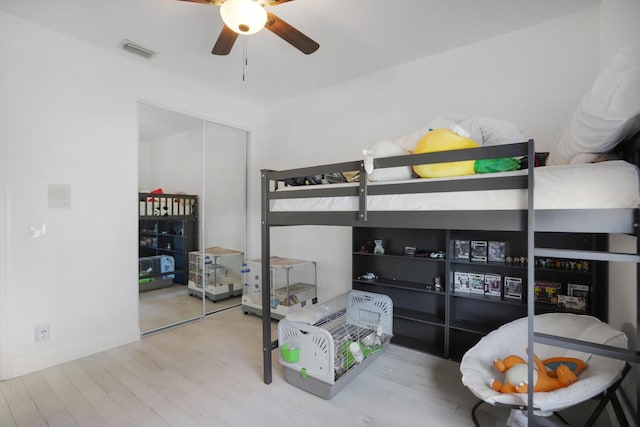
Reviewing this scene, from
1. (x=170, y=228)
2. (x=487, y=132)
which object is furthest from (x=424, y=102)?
(x=170, y=228)

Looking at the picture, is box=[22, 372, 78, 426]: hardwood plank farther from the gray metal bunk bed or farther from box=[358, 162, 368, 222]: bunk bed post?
box=[358, 162, 368, 222]: bunk bed post

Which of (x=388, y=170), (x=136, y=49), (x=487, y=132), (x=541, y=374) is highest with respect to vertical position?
(x=136, y=49)

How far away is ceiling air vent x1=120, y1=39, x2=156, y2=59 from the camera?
246 cm

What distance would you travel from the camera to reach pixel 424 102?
2.70 m

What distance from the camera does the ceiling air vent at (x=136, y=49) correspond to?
246 centimetres

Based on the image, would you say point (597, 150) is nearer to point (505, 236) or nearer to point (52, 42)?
point (505, 236)

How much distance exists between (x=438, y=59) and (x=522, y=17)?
643 mm

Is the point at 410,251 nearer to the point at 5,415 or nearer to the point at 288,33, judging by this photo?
the point at 288,33

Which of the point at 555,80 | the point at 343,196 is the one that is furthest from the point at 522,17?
the point at 343,196

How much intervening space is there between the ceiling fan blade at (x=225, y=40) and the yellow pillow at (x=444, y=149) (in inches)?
52.2

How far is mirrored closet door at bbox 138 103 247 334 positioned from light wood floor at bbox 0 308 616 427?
759 mm

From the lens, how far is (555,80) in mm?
2162

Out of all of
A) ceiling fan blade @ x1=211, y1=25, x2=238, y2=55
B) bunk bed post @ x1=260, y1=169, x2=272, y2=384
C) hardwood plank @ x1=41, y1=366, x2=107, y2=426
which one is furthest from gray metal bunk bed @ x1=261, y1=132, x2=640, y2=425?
hardwood plank @ x1=41, y1=366, x2=107, y2=426

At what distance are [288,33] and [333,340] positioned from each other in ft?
6.40
